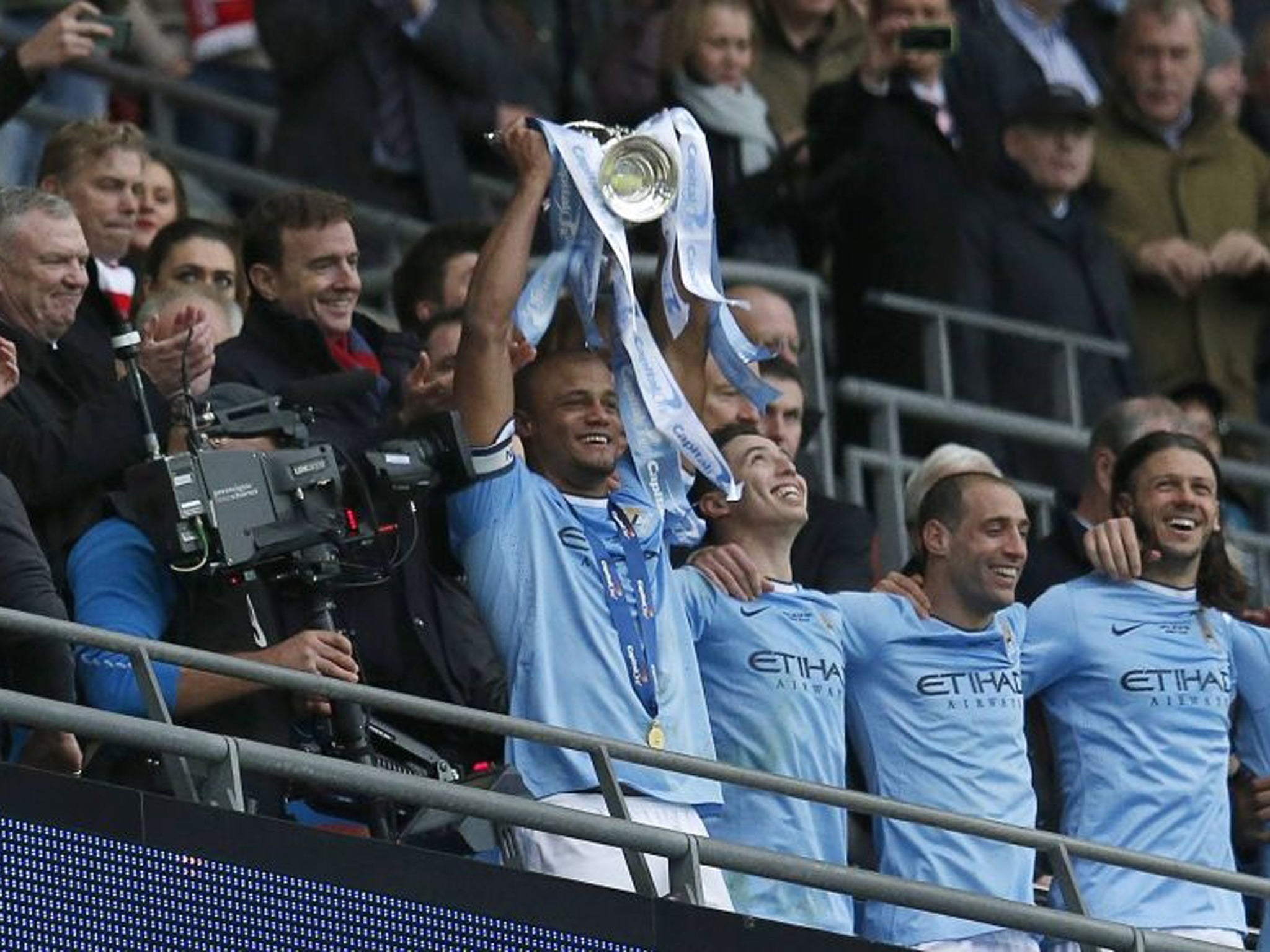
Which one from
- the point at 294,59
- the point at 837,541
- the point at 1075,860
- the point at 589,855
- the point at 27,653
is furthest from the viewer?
the point at 294,59

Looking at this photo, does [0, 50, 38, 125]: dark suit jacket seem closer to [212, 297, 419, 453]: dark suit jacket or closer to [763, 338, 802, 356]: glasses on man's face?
[212, 297, 419, 453]: dark suit jacket

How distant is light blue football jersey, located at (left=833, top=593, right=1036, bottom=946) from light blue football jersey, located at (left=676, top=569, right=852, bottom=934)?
6.1 inches

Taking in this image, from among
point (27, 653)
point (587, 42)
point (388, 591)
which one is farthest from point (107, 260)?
point (587, 42)

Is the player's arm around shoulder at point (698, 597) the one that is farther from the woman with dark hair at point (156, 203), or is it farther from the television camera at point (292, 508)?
the woman with dark hair at point (156, 203)

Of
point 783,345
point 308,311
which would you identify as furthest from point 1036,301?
point 308,311

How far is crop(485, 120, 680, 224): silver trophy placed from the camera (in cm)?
1028

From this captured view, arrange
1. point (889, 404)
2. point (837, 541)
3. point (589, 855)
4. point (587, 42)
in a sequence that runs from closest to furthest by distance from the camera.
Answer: point (589, 855) < point (837, 541) < point (889, 404) < point (587, 42)

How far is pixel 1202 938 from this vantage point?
34.9 feet

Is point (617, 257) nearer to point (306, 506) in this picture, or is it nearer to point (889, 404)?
point (306, 506)

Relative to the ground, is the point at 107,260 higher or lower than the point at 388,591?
higher

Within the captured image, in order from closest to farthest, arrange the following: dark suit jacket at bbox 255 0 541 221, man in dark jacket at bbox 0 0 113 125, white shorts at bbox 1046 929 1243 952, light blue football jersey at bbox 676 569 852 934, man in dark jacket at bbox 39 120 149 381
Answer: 1. light blue football jersey at bbox 676 569 852 934
2. white shorts at bbox 1046 929 1243 952
3. man in dark jacket at bbox 39 120 149 381
4. man in dark jacket at bbox 0 0 113 125
5. dark suit jacket at bbox 255 0 541 221

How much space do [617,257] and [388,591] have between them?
975mm

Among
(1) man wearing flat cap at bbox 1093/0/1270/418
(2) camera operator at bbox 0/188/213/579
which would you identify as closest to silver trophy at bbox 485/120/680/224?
(2) camera operator at bbox 0/188/213/579

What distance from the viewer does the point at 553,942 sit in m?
9.51
